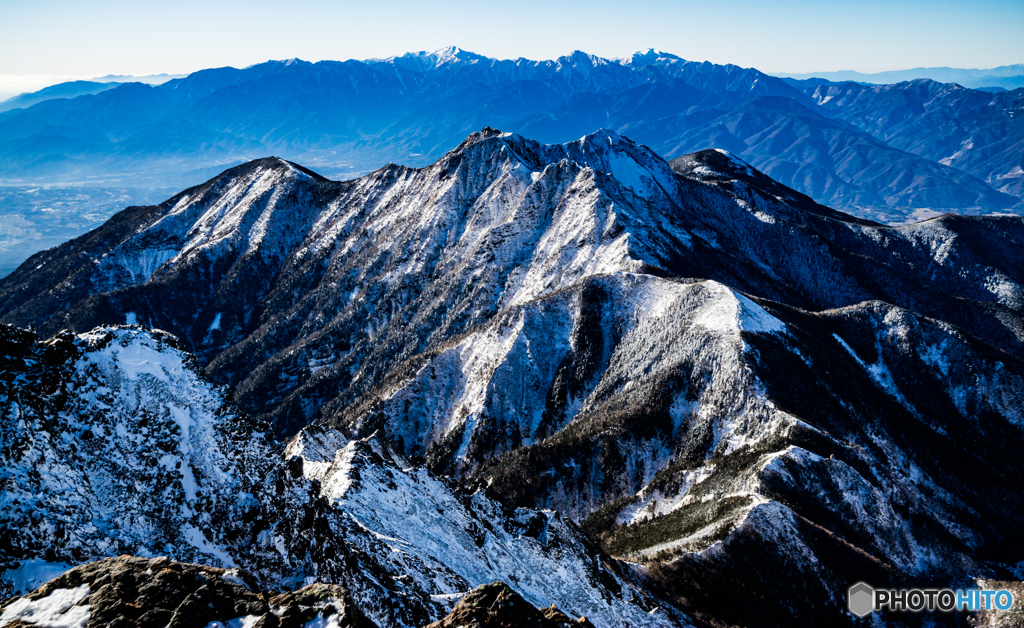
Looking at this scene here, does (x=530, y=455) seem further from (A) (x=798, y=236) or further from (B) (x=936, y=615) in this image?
(A) (x=798, y=236)

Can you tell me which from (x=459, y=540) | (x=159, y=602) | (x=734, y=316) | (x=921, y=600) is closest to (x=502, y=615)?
(x=159, y=602)

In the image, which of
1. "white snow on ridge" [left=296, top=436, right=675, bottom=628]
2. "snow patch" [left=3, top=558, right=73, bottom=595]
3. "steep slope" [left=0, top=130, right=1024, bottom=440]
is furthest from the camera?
"steep slope" [left=0, top=130, right=1024, bottom=440]

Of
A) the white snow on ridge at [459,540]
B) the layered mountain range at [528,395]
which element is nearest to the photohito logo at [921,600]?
the layered mountain range at [528,395]

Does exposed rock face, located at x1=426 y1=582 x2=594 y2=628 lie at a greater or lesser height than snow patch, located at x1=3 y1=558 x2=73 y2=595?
lesser

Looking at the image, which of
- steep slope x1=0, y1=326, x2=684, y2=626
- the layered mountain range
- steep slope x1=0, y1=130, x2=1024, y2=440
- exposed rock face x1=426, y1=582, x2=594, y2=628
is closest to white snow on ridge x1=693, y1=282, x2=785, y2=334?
the layered mountain range

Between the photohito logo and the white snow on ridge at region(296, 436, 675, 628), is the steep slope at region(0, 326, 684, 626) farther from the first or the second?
the photohito logo

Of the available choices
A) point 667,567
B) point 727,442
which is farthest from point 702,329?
point 667,567
